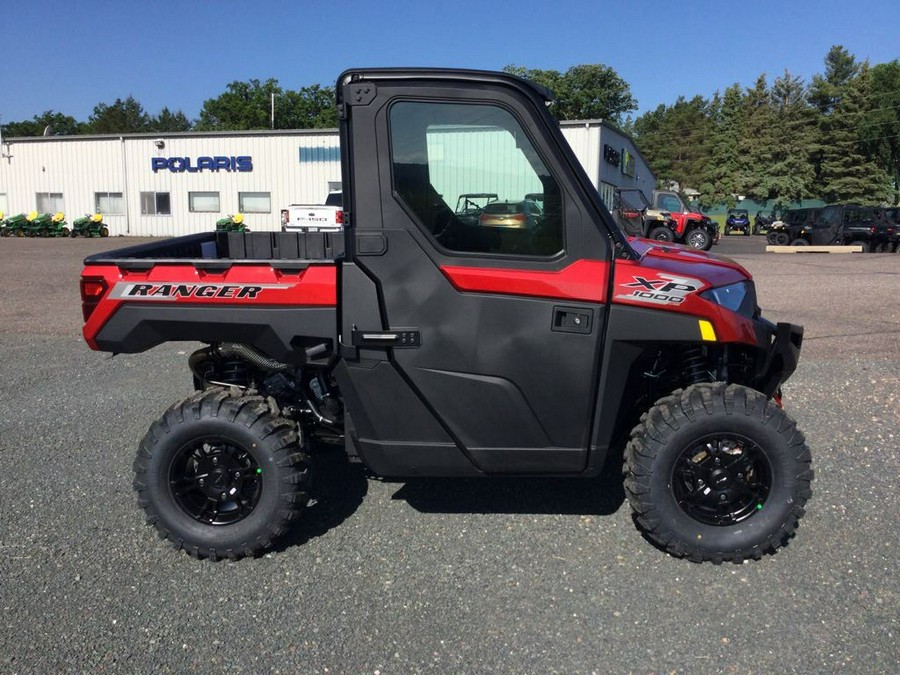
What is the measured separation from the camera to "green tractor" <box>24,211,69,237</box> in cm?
3400

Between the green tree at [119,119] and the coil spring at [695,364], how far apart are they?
360 feet

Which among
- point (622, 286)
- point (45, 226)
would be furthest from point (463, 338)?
point (45, 226)

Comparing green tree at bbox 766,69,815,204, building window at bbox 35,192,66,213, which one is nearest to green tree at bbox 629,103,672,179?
green tree at bbox 766,69,815,204

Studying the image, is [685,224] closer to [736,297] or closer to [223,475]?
[736,297]

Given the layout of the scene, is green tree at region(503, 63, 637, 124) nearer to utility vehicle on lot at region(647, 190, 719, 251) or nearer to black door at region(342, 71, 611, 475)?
utility vehicle on lot at region(647, 190, 719, 251)

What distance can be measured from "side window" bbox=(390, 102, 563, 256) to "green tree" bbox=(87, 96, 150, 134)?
10940 centimetres

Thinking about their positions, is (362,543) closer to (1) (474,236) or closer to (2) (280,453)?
(2) (280,453)

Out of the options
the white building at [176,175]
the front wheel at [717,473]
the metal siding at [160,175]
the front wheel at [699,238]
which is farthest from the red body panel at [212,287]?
the metal siding at [160,175]

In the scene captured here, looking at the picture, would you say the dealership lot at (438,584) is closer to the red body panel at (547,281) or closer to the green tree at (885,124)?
the red body panel at (547,281)

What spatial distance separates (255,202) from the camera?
112 feet

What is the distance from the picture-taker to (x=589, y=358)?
11.1 ft

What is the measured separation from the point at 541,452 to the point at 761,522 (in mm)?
1093

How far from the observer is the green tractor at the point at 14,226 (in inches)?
1339

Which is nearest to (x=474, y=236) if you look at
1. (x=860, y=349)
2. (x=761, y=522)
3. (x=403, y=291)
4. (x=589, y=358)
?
(x=403, y=291)
